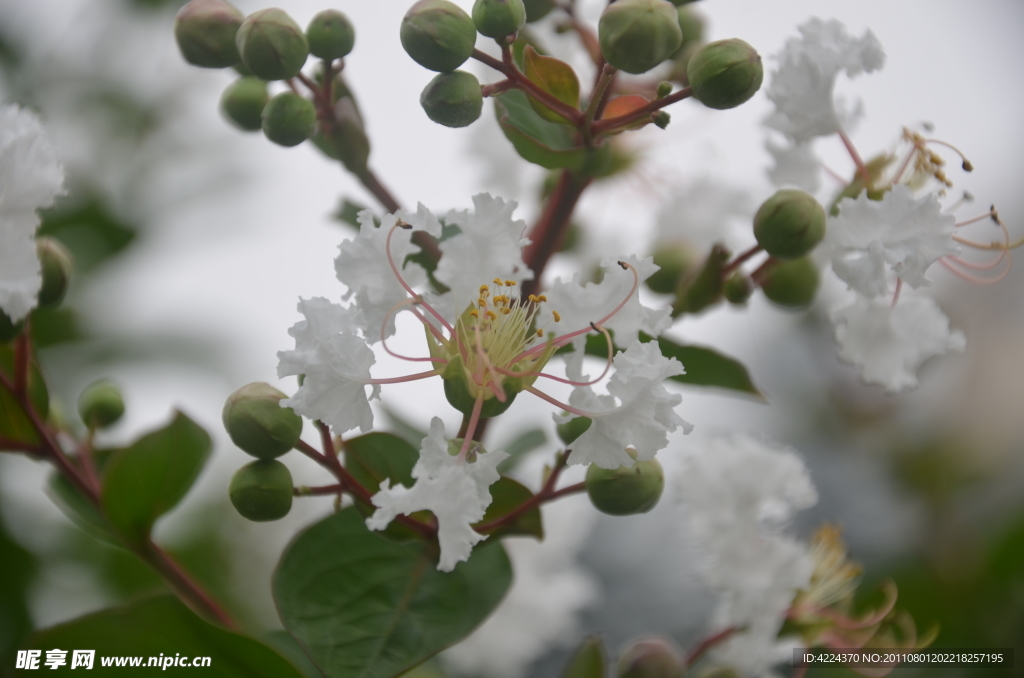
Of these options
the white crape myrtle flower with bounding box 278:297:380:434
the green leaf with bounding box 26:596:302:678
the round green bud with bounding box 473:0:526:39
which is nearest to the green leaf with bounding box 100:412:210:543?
the green leaf with bounding box 26:596:302:678

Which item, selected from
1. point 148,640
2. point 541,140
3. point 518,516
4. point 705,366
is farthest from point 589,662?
point 541,140

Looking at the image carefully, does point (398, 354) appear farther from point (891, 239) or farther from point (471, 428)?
point (891, 239)

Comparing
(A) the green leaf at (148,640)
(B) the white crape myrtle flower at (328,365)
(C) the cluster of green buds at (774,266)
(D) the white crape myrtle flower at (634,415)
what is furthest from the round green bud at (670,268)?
(A) the green leaf at (148,640)

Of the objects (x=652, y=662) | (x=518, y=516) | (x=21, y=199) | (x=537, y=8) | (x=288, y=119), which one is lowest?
(x=652, y=662)

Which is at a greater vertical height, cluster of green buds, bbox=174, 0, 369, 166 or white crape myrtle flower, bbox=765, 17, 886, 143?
white crape myrtle flower, bbox=765, 17, 886, 143

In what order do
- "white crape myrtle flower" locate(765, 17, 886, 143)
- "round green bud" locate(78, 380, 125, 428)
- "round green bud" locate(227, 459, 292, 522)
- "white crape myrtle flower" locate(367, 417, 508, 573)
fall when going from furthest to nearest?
"round green bud" locate(78, 380, 125, 428) → "white crape myrtle flower" locate(765, 17, 886, 143) → "round green bud" locate(227, 459, 292, 522) → "white crape myrtle flower" locate(367, 417, 508, 573)

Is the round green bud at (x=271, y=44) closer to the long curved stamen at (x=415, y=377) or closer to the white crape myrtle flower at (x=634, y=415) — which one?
the long curved stamen at (x=415, y=377)

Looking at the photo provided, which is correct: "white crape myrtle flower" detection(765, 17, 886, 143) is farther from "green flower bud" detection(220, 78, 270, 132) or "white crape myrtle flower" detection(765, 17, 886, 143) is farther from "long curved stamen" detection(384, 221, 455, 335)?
"green flower bud" detection(220, 78, 270, 132)
